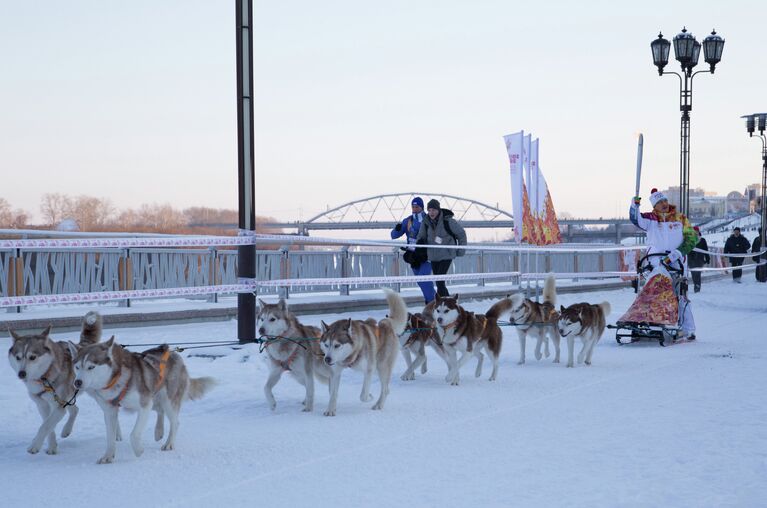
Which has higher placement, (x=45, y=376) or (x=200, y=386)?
(x=45, y=376)

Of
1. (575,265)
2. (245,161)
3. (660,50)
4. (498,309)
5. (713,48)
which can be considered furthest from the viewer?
(575,265)

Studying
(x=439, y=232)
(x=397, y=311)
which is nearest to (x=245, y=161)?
(x=397, y=311)

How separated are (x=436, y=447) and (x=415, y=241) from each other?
9876 millimetres

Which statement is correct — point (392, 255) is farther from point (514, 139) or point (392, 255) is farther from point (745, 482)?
point (745, 482)

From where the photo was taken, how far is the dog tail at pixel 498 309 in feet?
35.8

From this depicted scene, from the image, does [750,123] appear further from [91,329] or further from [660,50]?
[91,329]

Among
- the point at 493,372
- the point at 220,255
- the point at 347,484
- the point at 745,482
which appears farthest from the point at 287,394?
the point at 220,255

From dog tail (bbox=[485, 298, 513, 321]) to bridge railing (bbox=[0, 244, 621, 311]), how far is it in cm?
703

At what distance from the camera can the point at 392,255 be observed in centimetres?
2295

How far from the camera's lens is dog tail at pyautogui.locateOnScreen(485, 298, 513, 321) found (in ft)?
35.8

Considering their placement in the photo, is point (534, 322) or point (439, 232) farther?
point (439, 232)

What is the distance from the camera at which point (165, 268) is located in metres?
17.2

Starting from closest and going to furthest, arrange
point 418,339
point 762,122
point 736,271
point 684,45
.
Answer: point 418,339, point 684,45, point 736,271, point 762,122

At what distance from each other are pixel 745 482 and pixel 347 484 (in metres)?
2.22
